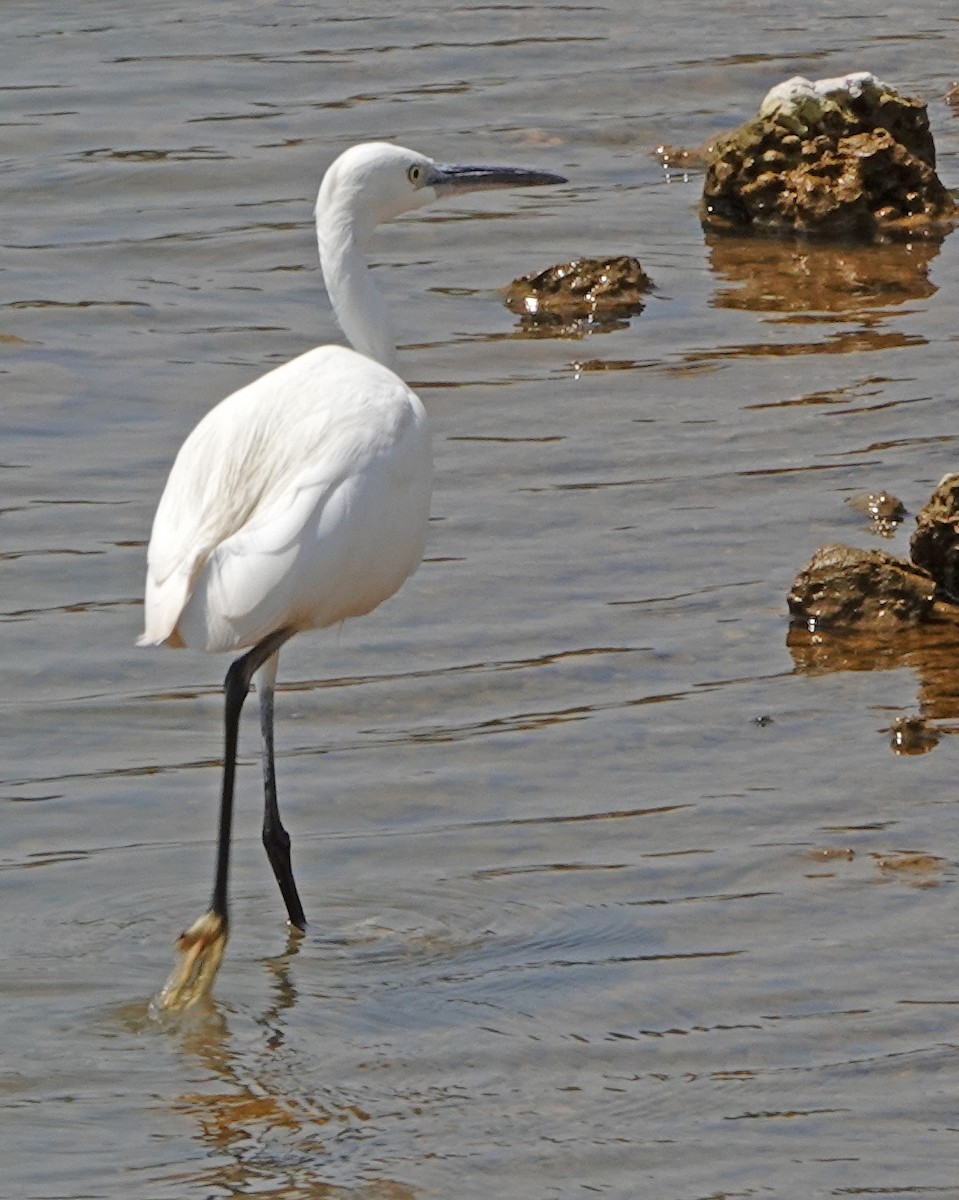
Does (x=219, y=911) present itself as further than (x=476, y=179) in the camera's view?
No

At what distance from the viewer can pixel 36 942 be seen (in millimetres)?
5918

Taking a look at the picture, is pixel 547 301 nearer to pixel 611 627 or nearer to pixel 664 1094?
pixel 611 627

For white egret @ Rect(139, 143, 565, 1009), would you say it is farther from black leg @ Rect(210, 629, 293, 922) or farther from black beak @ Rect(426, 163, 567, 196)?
black beak @ Rect(426, 163, 567, 196)

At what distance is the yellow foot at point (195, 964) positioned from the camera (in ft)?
18.5

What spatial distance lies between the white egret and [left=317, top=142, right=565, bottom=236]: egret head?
522 millimetres

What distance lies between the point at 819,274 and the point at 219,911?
6.59 m

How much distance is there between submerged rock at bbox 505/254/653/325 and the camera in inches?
440

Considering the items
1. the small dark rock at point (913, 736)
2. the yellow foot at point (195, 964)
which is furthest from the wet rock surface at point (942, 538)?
the yellow foot at point (195, 964)

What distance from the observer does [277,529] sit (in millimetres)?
5816

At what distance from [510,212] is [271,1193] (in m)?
9.02

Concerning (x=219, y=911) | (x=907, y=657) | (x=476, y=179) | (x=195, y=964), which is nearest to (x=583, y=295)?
(x=476, y=179)

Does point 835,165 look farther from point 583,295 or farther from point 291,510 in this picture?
point 291,510

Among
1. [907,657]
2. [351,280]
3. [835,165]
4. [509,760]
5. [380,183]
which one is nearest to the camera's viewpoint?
[351,280]

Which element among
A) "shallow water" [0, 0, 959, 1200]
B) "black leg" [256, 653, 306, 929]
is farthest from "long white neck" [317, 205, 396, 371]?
"shallow water" [0, 0, 959, 1200]
